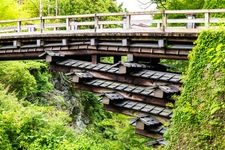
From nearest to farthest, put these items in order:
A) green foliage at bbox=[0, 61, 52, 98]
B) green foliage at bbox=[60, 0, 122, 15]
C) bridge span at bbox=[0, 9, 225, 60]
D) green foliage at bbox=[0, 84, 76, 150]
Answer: bridge span at bbox=[0, 9, 225, 60], green foliage at bbox=[0, 84, 76, 150], green foliage at bbox=[0, 61, 52, 98], green foliage at bbox=[60, 0, 122, 15]

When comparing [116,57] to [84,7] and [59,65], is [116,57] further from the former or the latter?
[84,7]

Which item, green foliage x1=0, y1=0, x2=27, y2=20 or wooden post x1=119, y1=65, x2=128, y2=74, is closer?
wooden post x1=119, y1=65, x2=128, y2=74

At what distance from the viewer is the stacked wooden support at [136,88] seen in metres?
12.5

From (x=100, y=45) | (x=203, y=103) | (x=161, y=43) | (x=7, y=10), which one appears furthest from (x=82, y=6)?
(x=203, y=103)

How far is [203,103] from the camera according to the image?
28.5ft

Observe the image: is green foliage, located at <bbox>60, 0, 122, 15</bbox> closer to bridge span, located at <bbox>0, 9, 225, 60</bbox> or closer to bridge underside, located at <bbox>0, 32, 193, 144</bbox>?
bridge span, located at <bbox>0, 9, 225, 60</bbox>

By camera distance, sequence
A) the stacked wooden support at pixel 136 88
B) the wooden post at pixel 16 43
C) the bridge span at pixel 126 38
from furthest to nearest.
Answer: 1. the wooden post at pixel 16 43
2. the bridge span at pixel 126 38
3. the stacked wooden support at pixel 136 88

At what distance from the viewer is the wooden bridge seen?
1263 cm

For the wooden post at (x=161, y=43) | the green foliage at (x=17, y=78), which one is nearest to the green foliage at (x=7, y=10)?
the green foliage at (x=17, y=78)

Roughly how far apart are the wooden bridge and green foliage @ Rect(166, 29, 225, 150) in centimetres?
256

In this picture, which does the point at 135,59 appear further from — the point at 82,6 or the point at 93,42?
the point at 82,6

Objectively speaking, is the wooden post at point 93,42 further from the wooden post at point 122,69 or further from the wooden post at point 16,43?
the wooden post at point 16,43

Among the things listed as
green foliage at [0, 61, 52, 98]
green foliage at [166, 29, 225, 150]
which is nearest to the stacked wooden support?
green foliage at [166, 29, 225, 150]

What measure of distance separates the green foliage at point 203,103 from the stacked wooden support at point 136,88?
8.71ft
